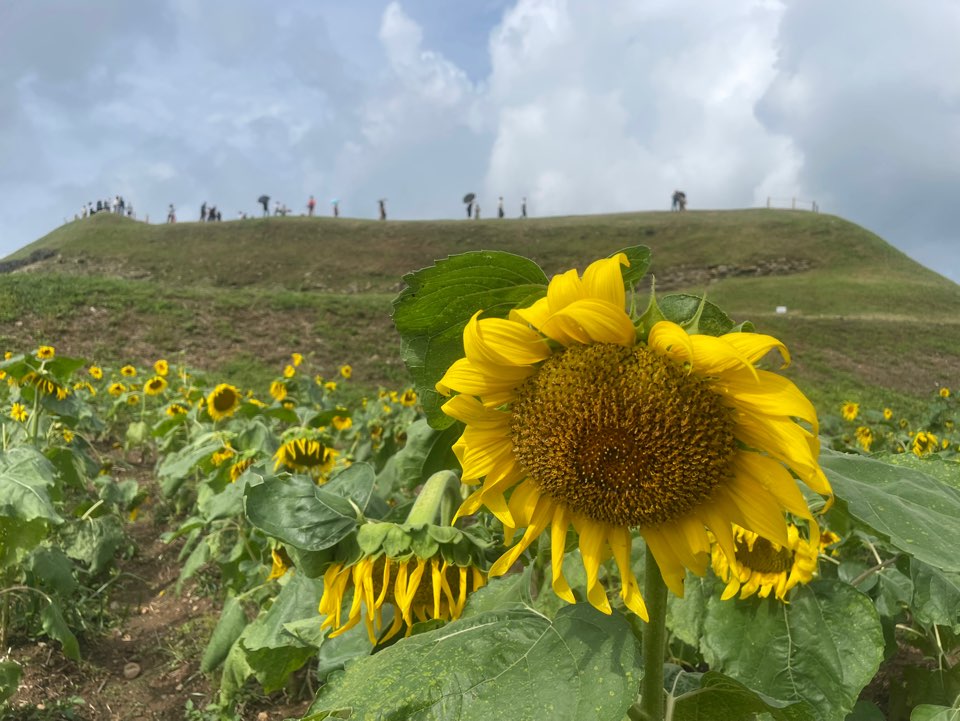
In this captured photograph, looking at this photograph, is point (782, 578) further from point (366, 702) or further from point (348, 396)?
point (348, 396)

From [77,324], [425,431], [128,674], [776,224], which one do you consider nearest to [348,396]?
[77,324]

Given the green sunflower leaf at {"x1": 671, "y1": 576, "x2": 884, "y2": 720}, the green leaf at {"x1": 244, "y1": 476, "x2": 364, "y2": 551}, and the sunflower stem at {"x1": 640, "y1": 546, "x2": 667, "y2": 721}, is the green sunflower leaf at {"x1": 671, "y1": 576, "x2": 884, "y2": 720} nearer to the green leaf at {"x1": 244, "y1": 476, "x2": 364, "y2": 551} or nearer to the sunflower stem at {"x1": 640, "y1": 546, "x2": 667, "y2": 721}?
the sunflower stem at {"x1": 640, "y1": 546, "x2": 667, "y2": 721}

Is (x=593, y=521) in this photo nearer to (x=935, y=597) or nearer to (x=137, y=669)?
(x=935, y=597)

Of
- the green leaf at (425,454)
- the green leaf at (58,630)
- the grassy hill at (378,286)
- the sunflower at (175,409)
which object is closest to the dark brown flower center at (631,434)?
the green leaf at (425,454)

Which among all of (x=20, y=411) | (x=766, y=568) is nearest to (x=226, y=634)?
(x=766, y=568)

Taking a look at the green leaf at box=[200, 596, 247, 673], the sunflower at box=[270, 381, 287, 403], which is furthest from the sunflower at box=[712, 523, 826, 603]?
the sunflower at box=[270, 381, 287, 403]

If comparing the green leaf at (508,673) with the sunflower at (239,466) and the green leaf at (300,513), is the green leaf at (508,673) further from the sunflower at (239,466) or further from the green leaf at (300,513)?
the sunflower at (239,466)

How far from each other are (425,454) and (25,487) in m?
1.21

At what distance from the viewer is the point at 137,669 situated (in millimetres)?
2924

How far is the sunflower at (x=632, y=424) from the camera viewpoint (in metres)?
0.73

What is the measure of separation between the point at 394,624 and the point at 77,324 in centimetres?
1606

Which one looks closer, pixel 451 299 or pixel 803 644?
pixel 451 299

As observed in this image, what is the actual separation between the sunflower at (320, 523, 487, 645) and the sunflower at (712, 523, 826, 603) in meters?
0.55

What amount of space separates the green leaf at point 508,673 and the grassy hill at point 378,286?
484 cm
